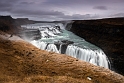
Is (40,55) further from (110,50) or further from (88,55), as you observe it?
(110,50)

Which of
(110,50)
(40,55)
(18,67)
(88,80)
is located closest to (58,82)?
(88,80)

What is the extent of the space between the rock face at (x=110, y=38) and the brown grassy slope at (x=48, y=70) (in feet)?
82.5

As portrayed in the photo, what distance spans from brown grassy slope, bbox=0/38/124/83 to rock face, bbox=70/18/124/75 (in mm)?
25143

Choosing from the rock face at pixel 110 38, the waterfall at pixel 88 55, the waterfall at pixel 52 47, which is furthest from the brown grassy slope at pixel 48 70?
the rock face at pixel 110 38

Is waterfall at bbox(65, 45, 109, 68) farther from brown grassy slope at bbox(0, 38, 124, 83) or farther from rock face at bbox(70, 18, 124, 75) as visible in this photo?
brown grassy slope at bbox(0, 38, 124, 83)

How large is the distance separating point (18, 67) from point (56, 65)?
3866mm

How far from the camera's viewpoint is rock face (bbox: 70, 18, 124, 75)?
44.7 meters

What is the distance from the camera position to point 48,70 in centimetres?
1744

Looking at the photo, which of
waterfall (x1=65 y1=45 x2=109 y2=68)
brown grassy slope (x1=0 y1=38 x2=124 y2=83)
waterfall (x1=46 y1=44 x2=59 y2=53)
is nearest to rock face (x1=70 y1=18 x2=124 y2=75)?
waterfall (x1=65 y1=45 x2=109 y2=68)

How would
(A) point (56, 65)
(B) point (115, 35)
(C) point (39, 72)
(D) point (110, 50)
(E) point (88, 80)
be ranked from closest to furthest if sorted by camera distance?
(E) point (88, 80) < (C) point (39, 72) < (A) point (56, 65) < (D) point (110, 50) < (B) point (115, 35)

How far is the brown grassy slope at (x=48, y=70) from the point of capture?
14570mm

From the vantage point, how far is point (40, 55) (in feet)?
72.3

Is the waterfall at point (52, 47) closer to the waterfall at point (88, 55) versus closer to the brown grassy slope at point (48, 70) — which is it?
the waterfall at point (88, 55)

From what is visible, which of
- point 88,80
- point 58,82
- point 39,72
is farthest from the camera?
point 39,72
